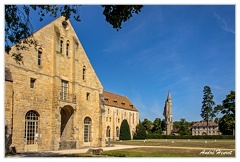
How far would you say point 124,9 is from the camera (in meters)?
10.6

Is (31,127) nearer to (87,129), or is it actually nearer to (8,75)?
(8,75)

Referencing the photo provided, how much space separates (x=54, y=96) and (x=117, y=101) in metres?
38.1

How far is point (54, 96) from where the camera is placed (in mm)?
20922

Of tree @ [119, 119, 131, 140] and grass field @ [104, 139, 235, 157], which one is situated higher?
grass field @ [104, 139, 235, 157]

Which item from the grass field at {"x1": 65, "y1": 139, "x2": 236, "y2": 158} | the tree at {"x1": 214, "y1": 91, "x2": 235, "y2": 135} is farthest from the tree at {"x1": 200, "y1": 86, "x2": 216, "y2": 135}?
the grass field at {"x1": 65, "y1": 139, "x2": 236, "y2": 158}

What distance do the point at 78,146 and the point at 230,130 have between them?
36.6m

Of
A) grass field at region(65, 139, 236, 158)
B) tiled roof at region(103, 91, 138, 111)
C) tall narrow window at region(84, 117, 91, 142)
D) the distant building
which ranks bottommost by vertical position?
the distant building

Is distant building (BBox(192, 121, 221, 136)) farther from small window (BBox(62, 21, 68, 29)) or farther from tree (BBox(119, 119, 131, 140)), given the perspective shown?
small window (BBox(62, 21, 68, 29))

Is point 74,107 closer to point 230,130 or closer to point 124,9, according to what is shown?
point 124,9

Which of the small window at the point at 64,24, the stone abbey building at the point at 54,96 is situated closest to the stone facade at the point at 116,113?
the stone abbey building at the point at 54,96

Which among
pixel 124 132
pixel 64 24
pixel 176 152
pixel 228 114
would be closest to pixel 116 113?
pixel 124 132

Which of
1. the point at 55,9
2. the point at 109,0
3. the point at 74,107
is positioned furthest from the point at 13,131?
the point at 109,0

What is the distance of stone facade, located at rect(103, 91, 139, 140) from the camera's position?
53.1 m

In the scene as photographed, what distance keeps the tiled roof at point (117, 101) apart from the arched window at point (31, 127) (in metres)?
33.5
